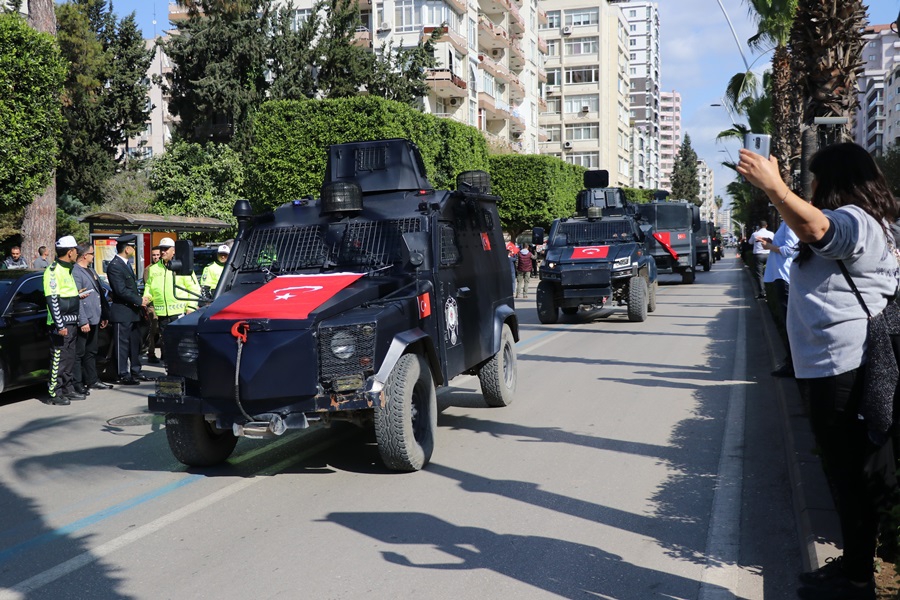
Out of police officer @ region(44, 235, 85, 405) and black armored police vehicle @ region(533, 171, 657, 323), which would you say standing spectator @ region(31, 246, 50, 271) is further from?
black armored police vehicle @ region(533, 171, 657, 323)

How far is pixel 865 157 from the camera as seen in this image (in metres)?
3.84

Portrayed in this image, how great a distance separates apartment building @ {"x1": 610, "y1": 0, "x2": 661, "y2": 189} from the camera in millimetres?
135375

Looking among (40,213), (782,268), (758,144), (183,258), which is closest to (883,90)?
(40,213)

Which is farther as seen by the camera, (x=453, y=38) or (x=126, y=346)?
(x=453, y=38)

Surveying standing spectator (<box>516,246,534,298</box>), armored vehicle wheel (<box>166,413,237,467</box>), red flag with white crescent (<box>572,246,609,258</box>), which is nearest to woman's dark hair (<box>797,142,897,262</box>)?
armored vehicle wheel (<box>166,413,237,467</box>)

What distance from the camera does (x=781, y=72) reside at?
97.4 ft

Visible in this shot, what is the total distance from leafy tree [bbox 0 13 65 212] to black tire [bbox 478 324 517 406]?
13.9 m

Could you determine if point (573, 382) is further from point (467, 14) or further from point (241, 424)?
point (467, 14)

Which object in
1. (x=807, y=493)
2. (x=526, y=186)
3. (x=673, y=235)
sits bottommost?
(x=807, y=493)

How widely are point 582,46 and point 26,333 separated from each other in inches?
3362

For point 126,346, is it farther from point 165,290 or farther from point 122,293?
point 165,290

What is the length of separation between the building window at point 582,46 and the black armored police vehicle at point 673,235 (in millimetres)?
59233

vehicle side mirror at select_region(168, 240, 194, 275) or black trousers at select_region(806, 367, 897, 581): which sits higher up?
vehicle side mirror at select_region(168, 240, 194, 275)

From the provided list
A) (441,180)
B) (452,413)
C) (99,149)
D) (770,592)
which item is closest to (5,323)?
(452,413)
